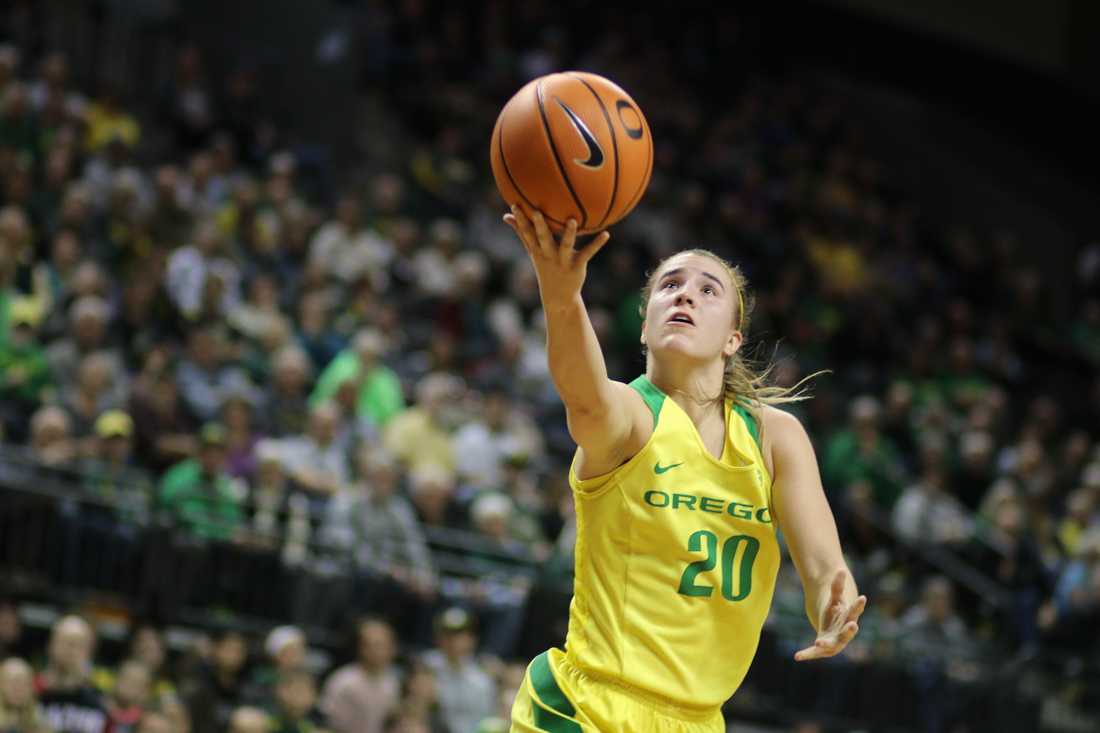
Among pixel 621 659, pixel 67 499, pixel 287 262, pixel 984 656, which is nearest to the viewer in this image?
pixel 621 659

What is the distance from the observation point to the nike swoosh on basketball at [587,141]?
13.0ft

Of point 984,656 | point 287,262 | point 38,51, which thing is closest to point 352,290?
point 287,262

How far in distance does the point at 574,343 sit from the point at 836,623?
3.34ft

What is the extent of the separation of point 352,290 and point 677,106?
736cm

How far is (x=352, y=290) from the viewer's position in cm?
1278

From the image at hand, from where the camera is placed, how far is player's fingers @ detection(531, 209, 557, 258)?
12.4 ft

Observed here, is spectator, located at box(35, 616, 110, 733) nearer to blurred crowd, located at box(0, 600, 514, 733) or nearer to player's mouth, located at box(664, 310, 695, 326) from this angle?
blurred crowd, located at box(0, 600, 514, 733)

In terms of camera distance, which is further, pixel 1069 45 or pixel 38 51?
pixel 1069 45

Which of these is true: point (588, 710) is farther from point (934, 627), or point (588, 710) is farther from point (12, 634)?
point (934, 627)

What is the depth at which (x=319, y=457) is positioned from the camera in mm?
10336

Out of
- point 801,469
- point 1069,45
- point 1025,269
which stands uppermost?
point 1069,45

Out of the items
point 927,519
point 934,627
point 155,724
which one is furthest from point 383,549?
point 927,519

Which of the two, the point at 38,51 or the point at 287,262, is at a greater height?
the point at 38,51

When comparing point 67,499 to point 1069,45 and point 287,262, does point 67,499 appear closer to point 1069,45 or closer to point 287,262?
point 287,262
